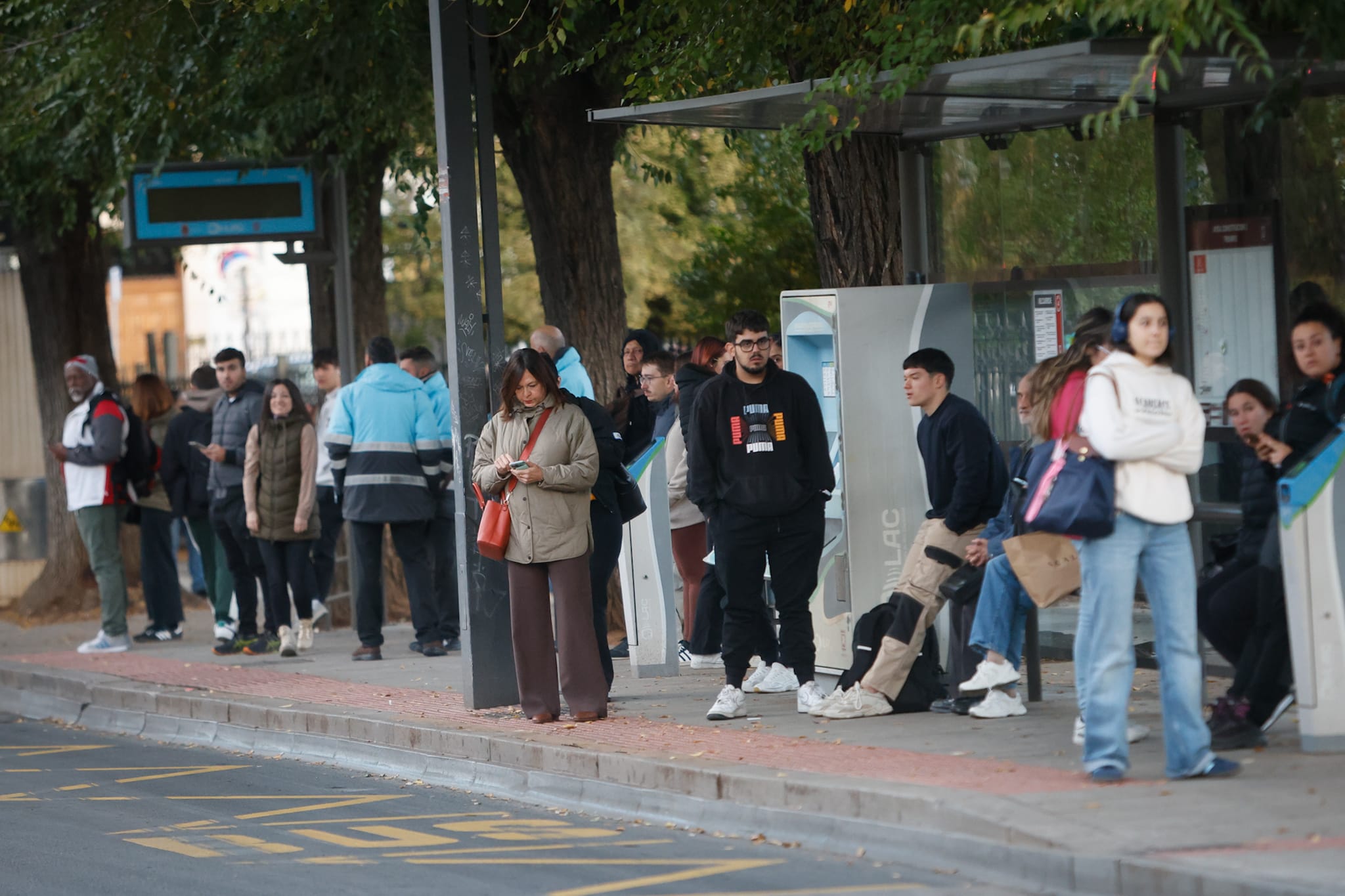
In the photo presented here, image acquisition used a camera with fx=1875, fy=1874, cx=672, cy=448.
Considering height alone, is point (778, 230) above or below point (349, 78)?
below

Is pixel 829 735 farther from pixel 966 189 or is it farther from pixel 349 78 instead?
pixel 349 78

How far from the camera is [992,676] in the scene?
8.39 meters

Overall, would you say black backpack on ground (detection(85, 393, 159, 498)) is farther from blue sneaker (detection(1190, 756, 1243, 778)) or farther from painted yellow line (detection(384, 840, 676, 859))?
blue sneaker (detection(1190, 756, 1243, 778))

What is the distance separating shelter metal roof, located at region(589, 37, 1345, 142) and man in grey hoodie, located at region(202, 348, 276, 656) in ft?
14.9

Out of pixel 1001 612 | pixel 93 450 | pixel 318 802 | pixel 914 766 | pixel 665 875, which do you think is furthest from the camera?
pixel 93 450

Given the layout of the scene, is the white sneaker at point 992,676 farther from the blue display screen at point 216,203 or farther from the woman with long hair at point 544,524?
the blue display screen at point 216,203

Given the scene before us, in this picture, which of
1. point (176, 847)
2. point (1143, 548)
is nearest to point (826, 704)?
point (1143, 548)

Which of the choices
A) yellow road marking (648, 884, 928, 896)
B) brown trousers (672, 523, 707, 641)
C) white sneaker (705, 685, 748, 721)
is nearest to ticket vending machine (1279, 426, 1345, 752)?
yellow road marking (648, 884, 928, 896)

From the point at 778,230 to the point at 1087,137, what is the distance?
21.8ft

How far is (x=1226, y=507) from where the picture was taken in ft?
28.9

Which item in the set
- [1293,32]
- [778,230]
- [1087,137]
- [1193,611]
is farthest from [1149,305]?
[778,230]

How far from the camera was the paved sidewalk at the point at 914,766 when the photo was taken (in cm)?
579

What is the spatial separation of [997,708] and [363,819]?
9.36 feet

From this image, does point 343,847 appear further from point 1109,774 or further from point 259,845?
point 1109,774
